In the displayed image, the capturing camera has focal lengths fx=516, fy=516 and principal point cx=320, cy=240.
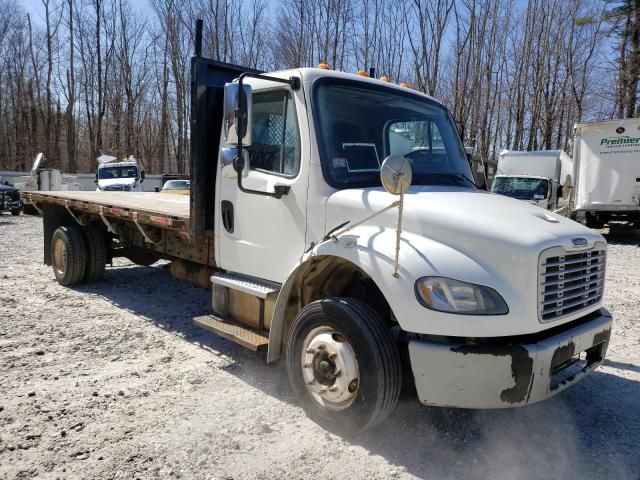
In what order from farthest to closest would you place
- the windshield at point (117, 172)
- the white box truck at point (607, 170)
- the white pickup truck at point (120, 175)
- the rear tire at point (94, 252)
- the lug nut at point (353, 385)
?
the windshield at point (117, 172), the white pickup truck at point (120, 175), the white box truck at point (607, 170), the rear tire at point (94, 252), the lug nut at point (353, 385)

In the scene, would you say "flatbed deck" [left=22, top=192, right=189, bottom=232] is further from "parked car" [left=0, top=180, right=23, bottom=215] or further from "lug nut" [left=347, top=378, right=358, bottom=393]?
"parked car" [left=0, top=180, right=23, bottom=215]

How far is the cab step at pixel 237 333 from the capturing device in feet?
12.8

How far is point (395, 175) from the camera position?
2922 millimetres

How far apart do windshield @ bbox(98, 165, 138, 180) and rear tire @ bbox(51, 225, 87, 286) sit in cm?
1567

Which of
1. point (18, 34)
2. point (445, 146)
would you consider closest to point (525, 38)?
point (445, 146)

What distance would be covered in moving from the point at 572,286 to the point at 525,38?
1152 inches

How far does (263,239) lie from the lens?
4129 mm

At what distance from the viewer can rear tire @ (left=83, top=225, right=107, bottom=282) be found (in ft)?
24.3

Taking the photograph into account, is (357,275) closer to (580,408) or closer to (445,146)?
(445,146)

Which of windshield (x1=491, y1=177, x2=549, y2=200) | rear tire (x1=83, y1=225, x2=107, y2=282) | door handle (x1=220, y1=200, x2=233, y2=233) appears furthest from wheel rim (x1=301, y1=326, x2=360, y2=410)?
windshield (x1=491, y1=177, x2=549, y2=200)

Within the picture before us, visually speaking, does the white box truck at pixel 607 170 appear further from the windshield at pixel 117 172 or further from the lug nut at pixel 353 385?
the windshield at pixel 117 172

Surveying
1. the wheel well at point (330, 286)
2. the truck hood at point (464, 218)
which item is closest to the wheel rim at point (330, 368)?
the wheel well at point (330, 286)

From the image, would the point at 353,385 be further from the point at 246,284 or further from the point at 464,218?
the point at 246,284

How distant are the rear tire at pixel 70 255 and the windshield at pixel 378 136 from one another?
16.6ft
